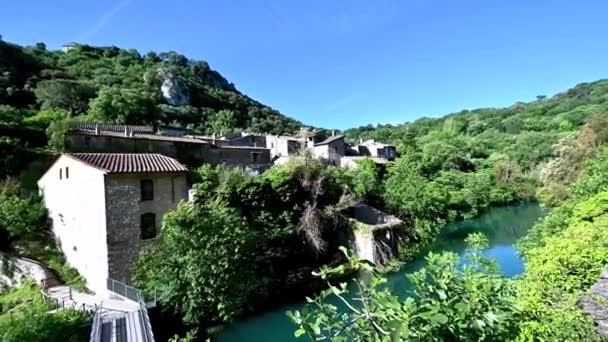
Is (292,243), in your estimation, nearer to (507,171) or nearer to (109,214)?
(109,214)

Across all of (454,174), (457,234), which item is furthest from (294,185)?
(454,174)

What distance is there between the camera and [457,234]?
32719mm

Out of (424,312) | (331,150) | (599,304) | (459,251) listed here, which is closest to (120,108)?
(331,150)

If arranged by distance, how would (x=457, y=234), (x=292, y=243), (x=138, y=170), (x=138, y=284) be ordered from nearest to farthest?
(x=138, y=284)
(x=138, y=170)
(x=292, y=243)
(x=457, y=234)

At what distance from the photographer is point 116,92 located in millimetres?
47156

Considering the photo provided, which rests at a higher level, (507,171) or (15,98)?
(15,98)

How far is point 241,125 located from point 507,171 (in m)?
48.3

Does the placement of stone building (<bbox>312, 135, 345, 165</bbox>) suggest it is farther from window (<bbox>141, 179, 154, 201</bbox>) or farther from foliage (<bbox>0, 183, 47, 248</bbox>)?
foliage (<bbox>0, 183, 47, 248</bbox>)

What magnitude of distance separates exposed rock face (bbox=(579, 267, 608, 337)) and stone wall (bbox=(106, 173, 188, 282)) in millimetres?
16700

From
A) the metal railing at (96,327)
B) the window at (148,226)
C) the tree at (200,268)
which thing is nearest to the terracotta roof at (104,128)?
the window at (148,226)

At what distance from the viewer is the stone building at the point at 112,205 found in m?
17.0

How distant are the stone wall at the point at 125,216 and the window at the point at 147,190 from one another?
0.14m

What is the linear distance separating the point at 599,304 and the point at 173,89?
80631mm

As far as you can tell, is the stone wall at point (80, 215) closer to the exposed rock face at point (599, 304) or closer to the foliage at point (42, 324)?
the foliage at point (42, 324)
